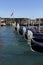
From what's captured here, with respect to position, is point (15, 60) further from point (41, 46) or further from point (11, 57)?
point (41, 46)

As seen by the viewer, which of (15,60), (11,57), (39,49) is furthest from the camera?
(39,49)

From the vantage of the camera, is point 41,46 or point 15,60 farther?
point 41,46

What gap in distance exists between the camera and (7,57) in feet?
67.1

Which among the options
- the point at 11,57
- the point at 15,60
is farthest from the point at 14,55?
the point at 15,60

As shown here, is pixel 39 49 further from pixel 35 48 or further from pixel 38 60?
pixel 38 60

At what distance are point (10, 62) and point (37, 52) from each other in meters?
4.65

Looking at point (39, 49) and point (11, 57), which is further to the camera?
point (39, 49)

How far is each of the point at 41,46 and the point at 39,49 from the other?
61 cm

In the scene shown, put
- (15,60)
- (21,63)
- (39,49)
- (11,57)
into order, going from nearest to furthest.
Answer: (21,63) < (15,60) < (11,57) < (39,49)

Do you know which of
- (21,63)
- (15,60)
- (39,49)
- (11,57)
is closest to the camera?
(21,63)

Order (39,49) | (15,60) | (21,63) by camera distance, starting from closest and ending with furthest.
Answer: (21,63) < (15,60) < (39,49)

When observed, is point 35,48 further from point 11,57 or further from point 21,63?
point 21,63

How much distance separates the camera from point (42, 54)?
21.3m

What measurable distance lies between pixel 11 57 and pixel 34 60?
105 inches
